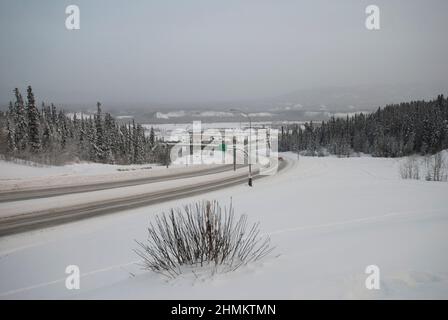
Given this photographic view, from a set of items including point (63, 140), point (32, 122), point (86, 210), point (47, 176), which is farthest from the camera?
point (63, 140)

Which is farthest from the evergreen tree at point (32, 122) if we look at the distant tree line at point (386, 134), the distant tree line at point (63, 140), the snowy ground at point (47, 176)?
the distant tree line at point (386, 134)

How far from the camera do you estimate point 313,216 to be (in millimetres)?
13578

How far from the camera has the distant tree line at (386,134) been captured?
301ft

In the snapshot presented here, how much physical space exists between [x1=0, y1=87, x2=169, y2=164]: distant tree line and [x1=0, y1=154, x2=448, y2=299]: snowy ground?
25.6 meters

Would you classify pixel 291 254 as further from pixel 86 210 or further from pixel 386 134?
pixel 386 134

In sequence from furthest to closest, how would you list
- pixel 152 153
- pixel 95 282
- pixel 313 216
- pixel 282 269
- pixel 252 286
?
pixel 152 153 → pixel 313 216 → pixel 95 282 → pixel 282 269 → pixel 252 286

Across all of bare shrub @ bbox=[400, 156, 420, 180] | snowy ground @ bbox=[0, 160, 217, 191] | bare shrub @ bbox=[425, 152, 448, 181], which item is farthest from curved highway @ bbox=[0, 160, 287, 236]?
bare shrub @ bbox=[425, 152, 448, 181]

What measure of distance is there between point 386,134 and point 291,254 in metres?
114

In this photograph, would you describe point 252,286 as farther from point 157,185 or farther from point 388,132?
point 388,132

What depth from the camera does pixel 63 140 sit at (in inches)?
2480

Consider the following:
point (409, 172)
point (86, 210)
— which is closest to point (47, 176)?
point (86, 210)

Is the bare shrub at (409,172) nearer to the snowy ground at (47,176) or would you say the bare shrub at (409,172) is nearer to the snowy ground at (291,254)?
the snowy ground at (291,254)
